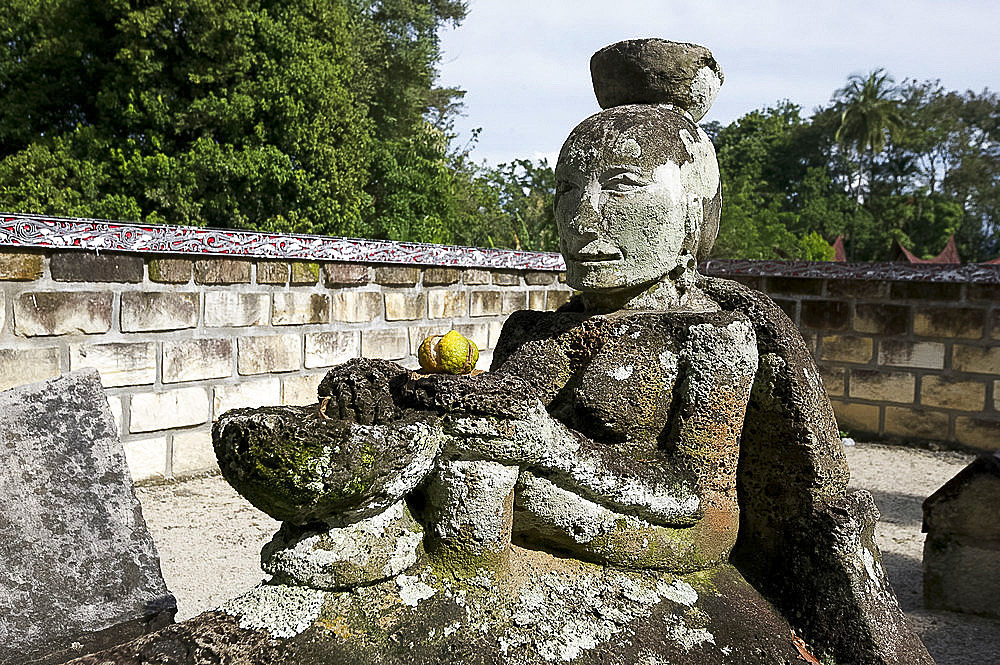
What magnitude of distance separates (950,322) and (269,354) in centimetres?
612

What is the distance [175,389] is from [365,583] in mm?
4141

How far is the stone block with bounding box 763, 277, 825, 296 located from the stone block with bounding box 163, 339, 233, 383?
5.62m

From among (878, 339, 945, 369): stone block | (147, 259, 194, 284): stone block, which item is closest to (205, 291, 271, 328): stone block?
(147, 259, 194, 284): stone block

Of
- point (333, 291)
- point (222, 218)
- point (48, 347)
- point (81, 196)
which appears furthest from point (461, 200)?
point (48, 347)

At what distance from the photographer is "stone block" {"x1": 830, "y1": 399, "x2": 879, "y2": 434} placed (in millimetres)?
8125

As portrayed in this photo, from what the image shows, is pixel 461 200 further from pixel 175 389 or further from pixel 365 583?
pixel 365 583

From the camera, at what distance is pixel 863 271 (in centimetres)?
800

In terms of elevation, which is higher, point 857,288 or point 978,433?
point 857,288

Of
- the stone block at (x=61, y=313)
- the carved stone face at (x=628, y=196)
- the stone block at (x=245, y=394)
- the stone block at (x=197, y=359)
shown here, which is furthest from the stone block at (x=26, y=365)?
the carved stone face at (x=628, y=196)

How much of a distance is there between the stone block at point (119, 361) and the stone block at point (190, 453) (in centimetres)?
48

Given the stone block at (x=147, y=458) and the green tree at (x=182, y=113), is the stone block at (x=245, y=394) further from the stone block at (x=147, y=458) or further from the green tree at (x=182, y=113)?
the green tree at (x=182, y=113)

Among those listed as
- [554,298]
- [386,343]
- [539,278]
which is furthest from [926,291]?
[386,343]

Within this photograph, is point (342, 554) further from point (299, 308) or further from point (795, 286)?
point (795, 286)

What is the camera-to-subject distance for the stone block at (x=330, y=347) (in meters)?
6.05
